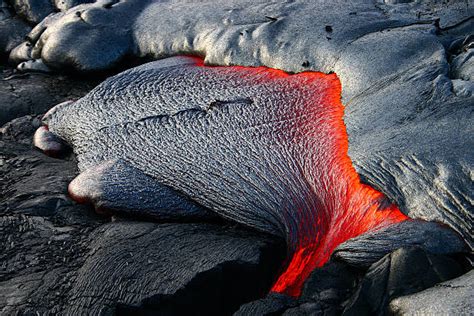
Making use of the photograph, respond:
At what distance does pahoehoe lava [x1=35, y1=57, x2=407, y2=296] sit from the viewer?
350 cm

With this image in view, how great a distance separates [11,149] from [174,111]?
3.78ft

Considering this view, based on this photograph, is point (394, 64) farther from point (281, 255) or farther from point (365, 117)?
point (281, 255)

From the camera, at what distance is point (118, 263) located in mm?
3168

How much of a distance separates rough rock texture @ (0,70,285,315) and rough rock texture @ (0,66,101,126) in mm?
1630

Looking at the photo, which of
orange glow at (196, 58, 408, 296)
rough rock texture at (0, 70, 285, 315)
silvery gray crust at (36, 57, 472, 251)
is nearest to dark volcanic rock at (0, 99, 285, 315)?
rough rock texture at (0, 70, 285, 315)

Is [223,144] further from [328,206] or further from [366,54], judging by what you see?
[366,54]

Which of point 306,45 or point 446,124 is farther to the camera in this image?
point 306,45

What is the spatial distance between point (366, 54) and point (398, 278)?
209 cm

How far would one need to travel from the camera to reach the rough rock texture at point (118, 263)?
299cm

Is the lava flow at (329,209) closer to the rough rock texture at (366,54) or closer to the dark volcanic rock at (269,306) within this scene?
the rough rock texture at (366,54)

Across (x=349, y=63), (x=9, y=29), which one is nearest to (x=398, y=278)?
(x=349, y=63)

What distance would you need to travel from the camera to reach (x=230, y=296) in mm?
3141

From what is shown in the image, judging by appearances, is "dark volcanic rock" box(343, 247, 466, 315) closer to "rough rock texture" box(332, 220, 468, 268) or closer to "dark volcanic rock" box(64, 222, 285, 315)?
"rough rock texture" box(332, 220, 468, 268)

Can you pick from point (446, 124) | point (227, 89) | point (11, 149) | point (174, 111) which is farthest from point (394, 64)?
point (11, 149)
